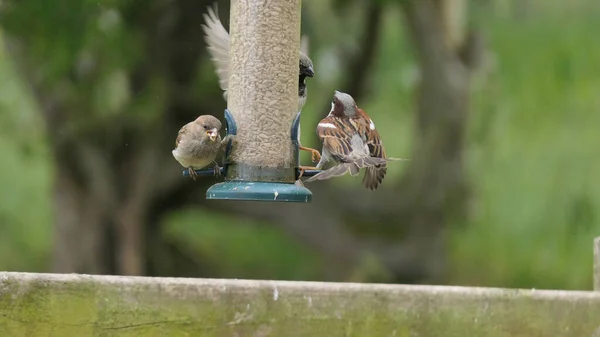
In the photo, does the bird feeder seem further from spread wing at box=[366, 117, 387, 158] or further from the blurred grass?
the blurred grass

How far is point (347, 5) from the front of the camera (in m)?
7.85

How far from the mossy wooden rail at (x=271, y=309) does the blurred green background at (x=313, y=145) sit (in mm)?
3393

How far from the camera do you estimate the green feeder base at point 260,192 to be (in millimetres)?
4258

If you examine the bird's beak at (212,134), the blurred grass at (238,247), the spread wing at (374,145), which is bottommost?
the blurred grass at (238,247)

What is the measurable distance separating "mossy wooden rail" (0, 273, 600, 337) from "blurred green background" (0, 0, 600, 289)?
3.39 m

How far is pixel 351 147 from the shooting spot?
4.43 meters

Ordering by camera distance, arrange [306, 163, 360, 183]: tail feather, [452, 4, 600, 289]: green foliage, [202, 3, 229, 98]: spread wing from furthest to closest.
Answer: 1. [452, 4, 600, 289]: green foliage
2. [202, 3, 229, 98]: spread wing
3. [306, 163, 360, 183]: tail feather

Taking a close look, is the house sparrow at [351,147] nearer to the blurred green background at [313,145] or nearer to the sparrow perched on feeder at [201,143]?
the sparrow perched on feeder at [201,143]

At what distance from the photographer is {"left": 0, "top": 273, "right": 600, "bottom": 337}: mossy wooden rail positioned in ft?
10.6

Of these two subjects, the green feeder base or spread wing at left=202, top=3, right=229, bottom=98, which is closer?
the green feeder base

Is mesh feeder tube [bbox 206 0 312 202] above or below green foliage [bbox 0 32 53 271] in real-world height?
Result: above

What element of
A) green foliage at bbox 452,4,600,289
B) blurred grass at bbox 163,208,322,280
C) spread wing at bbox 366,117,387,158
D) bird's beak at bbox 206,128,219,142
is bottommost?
blurred grass at bbox 163,208,322,280

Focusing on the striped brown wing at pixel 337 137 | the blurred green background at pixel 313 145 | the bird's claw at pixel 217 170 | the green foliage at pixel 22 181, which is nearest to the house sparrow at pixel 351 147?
the striped brown wing at pixel 337 137

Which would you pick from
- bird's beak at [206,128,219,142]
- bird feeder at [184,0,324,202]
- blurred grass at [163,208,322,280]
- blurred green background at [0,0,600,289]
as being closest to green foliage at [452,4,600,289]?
blurred green background at [0,0,600,289]
